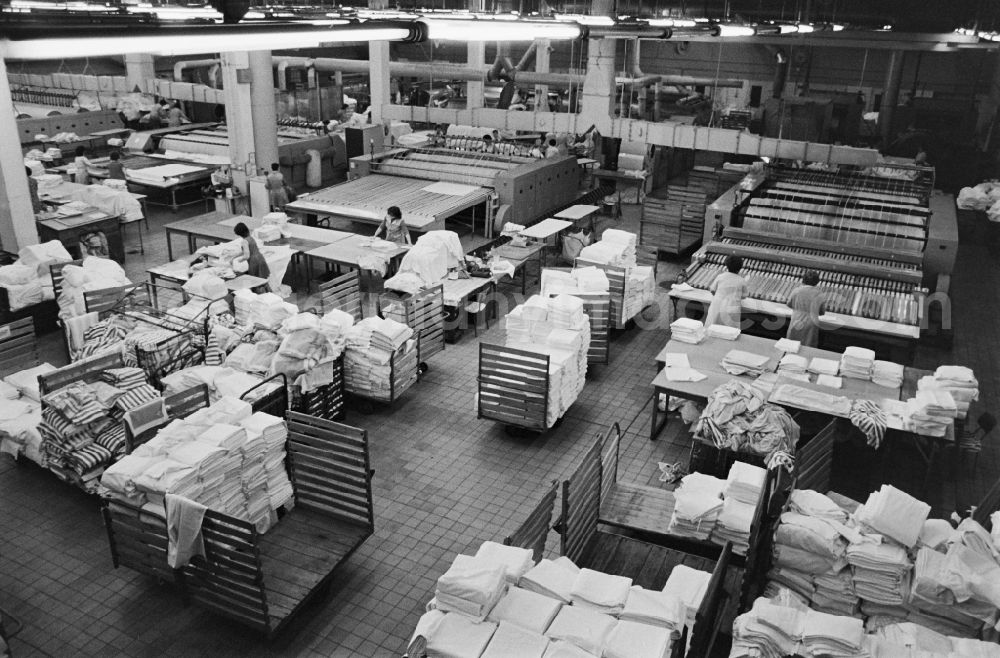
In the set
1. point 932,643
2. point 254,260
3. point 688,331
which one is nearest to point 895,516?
point 932,643

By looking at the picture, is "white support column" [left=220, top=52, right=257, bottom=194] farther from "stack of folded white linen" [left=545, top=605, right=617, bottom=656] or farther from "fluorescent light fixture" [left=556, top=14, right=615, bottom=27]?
"stack of folded white linen" [left=545, top=605, right=617, bottom=656]

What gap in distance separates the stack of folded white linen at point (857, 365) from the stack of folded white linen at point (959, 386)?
2.34 feet

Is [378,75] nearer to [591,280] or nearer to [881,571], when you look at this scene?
[591,280]

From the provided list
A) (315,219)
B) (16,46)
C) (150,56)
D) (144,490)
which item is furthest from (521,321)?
(150,56)

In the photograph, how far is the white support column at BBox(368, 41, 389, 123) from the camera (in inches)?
687

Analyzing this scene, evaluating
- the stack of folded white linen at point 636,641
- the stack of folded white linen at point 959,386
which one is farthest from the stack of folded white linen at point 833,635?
the stack of folded white linen at point 959,386

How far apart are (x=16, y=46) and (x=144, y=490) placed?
3.78m

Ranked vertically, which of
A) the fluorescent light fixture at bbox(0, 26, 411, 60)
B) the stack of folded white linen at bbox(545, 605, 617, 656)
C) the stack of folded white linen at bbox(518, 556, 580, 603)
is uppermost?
the fluorescent light fixture at bbox(0, 26, 411, 60)

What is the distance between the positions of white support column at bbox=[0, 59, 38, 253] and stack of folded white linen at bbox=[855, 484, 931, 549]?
500 inches

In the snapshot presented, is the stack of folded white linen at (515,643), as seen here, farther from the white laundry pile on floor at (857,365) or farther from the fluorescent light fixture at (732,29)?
the fluorescent light fixture at (732,29)

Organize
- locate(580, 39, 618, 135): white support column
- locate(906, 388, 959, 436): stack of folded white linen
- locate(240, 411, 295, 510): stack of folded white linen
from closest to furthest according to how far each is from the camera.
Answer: locate(240, 411, 295, 510): stack of folded white linen, locate(906, 388, 959, 436): stack of folded white linen, locate(580, 39, 618, 135): white support column

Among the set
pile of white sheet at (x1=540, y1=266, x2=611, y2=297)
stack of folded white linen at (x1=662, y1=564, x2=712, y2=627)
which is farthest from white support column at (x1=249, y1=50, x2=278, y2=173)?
stack of folded white linen at (x1=662, y1=564, x2=712, y2=627)

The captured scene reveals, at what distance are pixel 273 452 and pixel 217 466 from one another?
23.9 inches

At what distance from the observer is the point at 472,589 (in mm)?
4789
